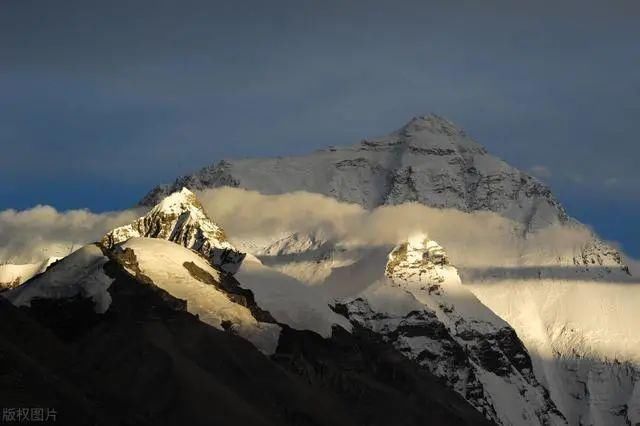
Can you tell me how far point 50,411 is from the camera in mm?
198625

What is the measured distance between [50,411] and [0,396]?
21.0ft

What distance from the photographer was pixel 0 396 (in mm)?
199875
